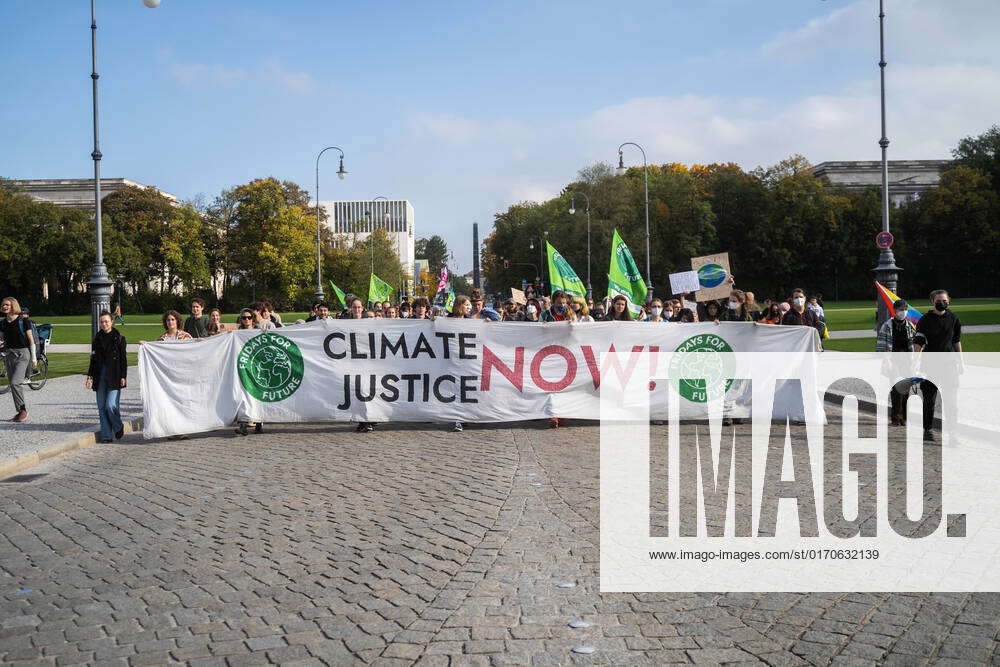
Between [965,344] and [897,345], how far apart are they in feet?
50.1

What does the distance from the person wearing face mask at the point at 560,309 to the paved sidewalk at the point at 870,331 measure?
21059mm

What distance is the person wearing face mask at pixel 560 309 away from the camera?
42.6 feet

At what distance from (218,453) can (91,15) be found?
43.1ft

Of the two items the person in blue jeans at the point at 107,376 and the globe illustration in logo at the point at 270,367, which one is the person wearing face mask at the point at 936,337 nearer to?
the globe illustration in logo at the point at 270,367

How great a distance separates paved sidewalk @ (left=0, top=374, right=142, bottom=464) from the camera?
36.3 ft

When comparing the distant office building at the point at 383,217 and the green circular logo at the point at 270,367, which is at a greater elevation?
the distant office building at the point at 383,217

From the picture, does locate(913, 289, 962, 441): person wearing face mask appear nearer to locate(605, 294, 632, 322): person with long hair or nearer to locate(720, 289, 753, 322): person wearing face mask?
locate(720, 289, 753, 322): person wearing face mask

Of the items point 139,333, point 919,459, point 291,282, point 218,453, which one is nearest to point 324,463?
point 218,453

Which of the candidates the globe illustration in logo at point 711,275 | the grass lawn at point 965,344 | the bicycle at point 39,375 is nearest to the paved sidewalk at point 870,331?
the grass lawn at point 965,344

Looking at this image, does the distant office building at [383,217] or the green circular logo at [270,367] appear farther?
the distant office building at [383,217]

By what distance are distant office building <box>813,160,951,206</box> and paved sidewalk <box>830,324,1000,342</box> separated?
2785 inches

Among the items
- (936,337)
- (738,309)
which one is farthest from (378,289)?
(936,337)

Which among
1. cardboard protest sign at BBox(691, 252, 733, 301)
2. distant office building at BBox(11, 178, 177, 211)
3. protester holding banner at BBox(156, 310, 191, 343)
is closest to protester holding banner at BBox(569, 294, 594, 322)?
protester holding banner at BBox(156, 310, 191, 343)

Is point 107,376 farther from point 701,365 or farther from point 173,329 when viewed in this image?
point 701,365
